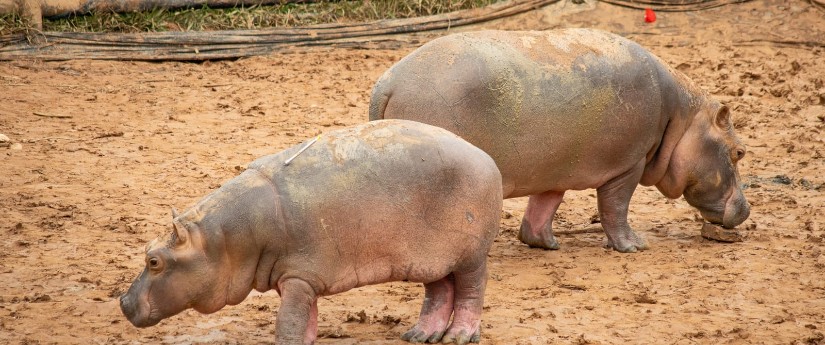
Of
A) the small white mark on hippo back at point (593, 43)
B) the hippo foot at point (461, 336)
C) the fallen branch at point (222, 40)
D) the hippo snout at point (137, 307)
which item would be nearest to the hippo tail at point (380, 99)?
the small white mark on hippo back at point (593, 43)

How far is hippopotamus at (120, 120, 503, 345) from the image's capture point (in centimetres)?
476

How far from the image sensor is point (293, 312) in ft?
15.9

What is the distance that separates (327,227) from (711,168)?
3.56 meters

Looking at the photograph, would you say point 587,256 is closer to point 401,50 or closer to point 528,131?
point 528,131

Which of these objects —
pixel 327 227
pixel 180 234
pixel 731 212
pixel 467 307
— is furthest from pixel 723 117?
pixel 180 234

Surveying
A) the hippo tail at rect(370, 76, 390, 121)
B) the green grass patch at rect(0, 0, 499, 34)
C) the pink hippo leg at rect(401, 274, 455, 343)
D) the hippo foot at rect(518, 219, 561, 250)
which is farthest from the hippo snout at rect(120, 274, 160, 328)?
the green grass patch at rect(0, 0, 499, 34)

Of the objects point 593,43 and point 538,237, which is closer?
point 593,43

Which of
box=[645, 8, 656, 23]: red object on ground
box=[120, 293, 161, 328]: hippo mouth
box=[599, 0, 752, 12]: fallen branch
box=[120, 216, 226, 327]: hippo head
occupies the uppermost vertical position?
box=[120, 216, 226, 327]: hippo head

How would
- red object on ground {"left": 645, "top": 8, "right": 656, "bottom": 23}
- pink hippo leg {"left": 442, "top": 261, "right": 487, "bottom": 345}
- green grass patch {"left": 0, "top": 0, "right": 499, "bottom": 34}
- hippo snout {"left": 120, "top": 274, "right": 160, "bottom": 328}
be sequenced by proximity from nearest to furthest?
hippo snout {"left": 120, "top": 274, "right": 160, "bottom": 328} → pink hippo leg {"left": 442, "top": 261, "right": 487, "bottom": 345} → green grass patch {"left": 0, "top": 0, "right": 499, "bottom": 34} → red object on ground {"left": 645, "top": 8, "right": 656, "bottom": 23}

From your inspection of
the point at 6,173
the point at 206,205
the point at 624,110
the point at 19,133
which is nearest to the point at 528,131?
the point at 624,110

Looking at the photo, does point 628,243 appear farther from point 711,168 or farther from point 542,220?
point 711,168

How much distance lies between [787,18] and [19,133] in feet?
27.1

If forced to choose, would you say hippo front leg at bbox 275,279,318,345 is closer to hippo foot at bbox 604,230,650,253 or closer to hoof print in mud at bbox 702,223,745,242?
hippo foot at bbox 604,230,650,253

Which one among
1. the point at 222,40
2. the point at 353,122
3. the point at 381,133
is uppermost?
the point at 381,133
